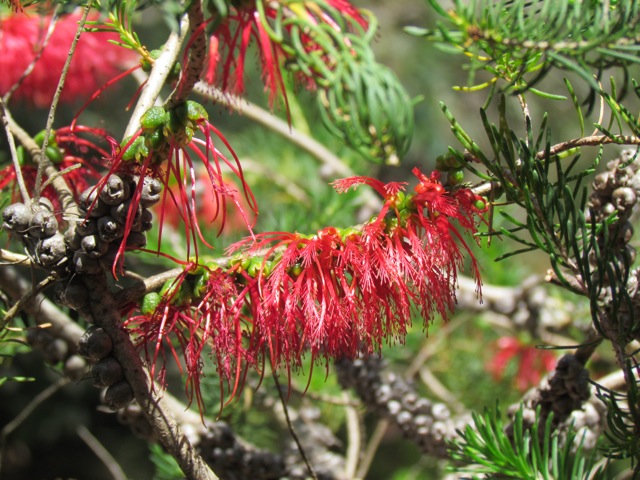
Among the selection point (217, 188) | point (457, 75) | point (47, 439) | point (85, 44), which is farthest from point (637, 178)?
point (457, 75)

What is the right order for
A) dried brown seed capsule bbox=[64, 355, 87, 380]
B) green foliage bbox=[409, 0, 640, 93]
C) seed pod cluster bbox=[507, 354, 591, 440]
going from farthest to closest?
Answer: dried brown seed capsule bbox=[64, 355, 87, 380] < seed pod cluster bbox=[507, 354, 591, 440] < green foliage bbox=[409, 0, 640, 93]

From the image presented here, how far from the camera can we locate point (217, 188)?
395 mm

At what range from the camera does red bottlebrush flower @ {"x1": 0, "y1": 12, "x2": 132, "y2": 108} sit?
2.48 feet

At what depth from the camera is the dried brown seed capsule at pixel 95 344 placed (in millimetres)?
369

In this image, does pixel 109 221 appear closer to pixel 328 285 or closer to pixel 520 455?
pixel 328 285

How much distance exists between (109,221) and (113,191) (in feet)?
0.05

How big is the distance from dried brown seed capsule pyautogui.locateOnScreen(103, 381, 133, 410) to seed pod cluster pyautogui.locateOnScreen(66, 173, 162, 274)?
6 centimetres

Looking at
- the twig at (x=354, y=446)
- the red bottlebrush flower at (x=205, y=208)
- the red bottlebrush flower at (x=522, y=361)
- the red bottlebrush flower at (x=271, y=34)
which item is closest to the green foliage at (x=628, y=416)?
the red bottlebrush flower at (x=271, y=34)

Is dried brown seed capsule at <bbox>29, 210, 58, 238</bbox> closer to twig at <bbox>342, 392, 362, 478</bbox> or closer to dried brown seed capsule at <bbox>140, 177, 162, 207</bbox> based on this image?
dried brown seed capsule at <bbox>140, 177, 162, 207</bbox>

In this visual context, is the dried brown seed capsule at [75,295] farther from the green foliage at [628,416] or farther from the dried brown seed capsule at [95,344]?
the green foliage at [628,416]

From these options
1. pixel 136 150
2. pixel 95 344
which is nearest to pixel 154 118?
pixel 136 150

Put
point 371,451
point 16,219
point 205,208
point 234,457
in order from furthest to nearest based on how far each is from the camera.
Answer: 1. point 205,208
2. point 371,451
3. point 234,457
4. point 16,219

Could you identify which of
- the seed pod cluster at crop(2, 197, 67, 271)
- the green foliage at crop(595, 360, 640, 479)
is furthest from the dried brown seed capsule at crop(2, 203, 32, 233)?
the green foliage at crop(595, 360, 640, 479)

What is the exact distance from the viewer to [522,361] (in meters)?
1.02
